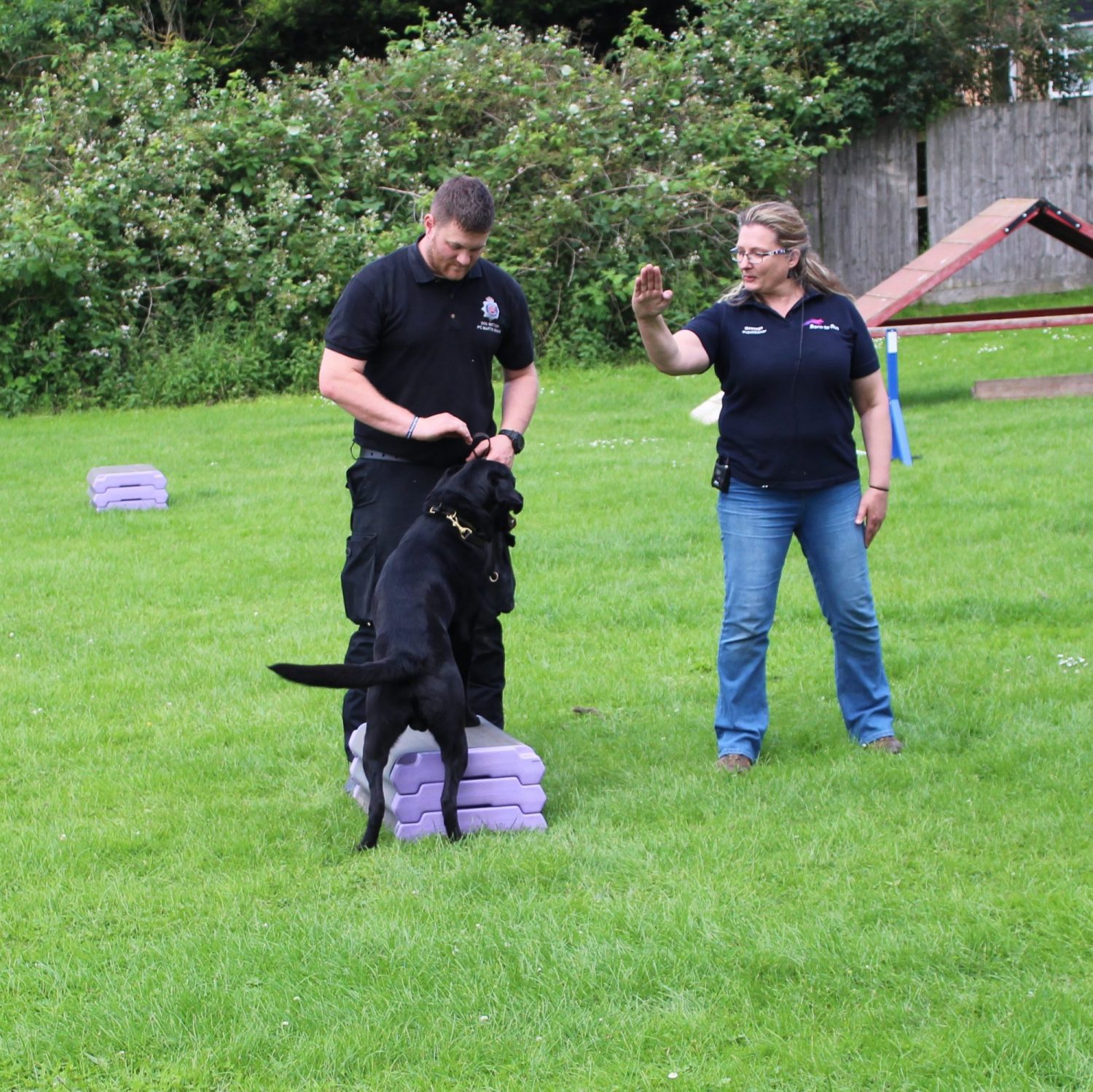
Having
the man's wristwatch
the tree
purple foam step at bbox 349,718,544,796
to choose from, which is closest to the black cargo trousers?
the man's wristwatch

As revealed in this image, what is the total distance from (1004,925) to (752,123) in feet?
53.9

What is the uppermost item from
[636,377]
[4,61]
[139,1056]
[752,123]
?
[4,61]

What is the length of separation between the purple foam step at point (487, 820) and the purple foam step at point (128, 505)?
256 inches

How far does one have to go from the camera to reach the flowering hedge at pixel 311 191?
16125mm

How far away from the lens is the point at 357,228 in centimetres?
1708

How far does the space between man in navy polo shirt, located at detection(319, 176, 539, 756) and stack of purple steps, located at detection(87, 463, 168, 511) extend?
5.81 m

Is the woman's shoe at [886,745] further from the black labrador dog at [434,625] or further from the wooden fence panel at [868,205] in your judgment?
the wooden fence panel at [868,205]

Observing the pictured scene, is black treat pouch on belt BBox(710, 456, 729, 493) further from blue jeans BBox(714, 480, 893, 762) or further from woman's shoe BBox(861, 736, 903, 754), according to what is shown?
woman's shoe BBox(861, 736, 903, 754)

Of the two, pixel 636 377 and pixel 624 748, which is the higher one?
pixel 636 377

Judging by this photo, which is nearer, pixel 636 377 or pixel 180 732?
pixel 180 732

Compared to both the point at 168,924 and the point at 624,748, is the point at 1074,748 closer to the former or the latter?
the point at 624,748

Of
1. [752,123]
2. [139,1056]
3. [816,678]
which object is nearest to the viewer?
[139,1056]

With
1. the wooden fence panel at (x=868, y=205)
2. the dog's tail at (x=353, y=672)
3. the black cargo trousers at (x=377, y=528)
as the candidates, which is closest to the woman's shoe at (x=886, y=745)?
the black cargo trousers at (x=377, y=528)

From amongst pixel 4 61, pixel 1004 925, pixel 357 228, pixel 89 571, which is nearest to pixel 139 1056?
pixel 1004 925
